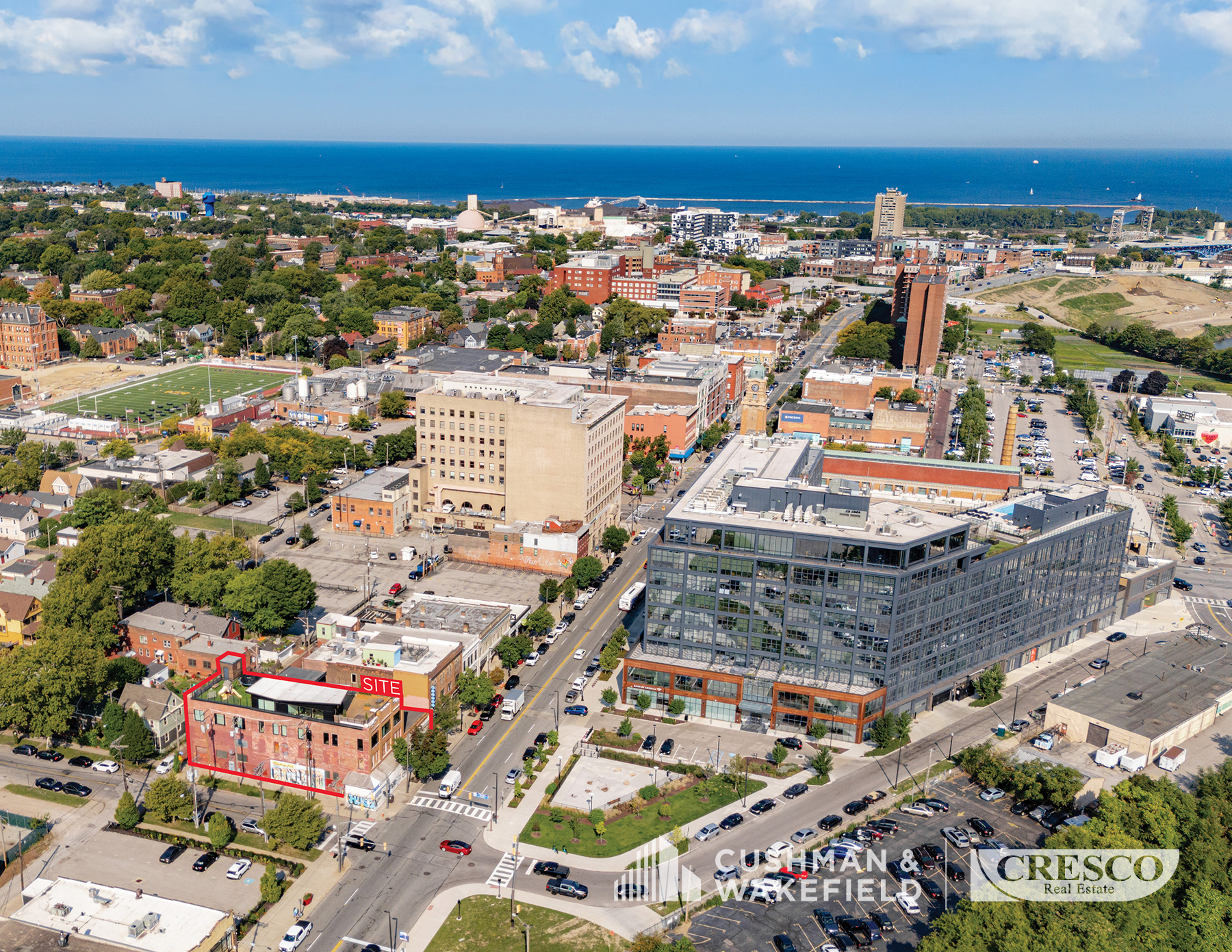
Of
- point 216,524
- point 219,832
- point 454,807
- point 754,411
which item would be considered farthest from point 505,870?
point 754,411

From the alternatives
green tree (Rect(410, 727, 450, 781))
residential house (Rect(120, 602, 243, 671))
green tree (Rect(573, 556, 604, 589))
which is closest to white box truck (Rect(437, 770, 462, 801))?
green tree (Rect(410, 727, 450, 781))

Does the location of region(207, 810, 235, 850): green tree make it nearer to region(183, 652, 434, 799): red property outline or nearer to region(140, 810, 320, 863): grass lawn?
region(140, 810, 320, 863): grass lawn

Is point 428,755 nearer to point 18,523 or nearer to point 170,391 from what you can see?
point 18,523

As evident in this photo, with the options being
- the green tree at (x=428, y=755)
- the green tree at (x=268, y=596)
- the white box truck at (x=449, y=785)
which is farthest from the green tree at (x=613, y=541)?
the white box truck at (x=449, y=785)

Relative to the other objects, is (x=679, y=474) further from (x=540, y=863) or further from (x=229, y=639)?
(x=540, y=863)

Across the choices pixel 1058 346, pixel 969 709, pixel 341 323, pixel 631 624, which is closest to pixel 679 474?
pixel 631 624

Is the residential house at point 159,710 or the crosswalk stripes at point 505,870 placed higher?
the residential house at point 159,710

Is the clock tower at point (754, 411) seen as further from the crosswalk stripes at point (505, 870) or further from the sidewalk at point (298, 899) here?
the sidewalk at point (298, 899)
